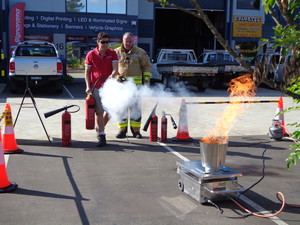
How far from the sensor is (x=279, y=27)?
2535 millimetres

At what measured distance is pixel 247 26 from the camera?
28.8 m

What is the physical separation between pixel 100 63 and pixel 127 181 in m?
2.81

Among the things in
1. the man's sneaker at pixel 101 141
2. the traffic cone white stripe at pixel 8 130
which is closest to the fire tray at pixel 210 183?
the man's sneaker at pixel 101 141

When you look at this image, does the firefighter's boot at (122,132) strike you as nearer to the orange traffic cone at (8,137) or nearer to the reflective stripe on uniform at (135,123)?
the reflective stripe on uniform at (135,123)

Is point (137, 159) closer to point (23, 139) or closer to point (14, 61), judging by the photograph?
point (23, 139)

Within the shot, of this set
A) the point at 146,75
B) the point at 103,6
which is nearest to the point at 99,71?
the point at 146,75

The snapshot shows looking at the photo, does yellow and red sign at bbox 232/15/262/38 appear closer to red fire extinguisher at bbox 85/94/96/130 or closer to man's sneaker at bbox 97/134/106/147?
man's sneaker at bbox 97/134/106/147

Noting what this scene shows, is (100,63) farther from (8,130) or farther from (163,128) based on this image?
(8,130)

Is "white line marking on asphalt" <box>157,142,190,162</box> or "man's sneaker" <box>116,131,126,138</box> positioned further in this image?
"man's sneaker" <box>116,131,126,138</box>

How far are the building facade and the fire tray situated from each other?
1907 cm

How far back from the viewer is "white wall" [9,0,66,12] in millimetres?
22641

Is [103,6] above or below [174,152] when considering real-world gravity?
above

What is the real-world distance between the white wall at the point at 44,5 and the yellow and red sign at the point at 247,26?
13.2 m

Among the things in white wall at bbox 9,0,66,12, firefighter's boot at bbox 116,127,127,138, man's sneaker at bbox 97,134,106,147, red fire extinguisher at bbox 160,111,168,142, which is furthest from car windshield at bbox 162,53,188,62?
man's sneaker at bbox 97,134,106,147
